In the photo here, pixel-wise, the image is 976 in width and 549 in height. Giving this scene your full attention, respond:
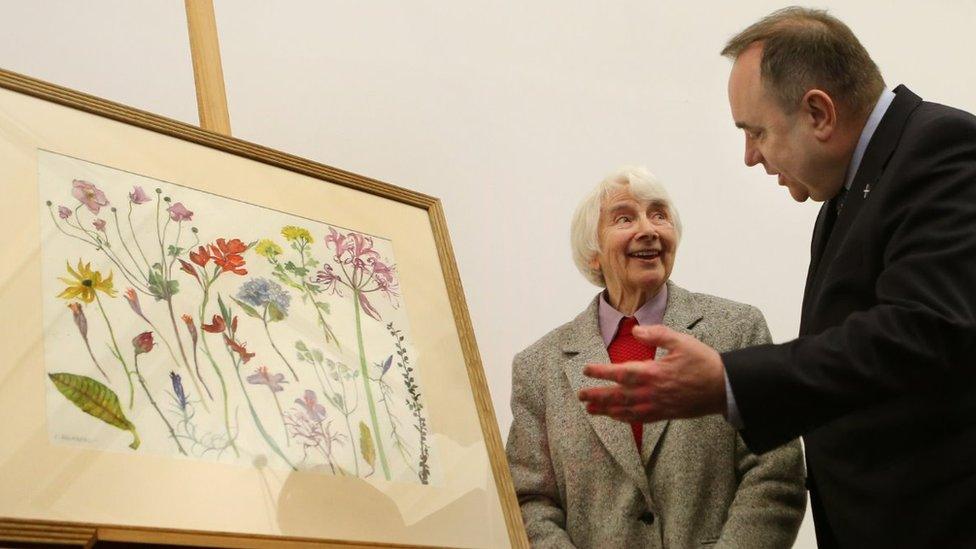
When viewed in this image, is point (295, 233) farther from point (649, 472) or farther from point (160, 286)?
point (649, 472)

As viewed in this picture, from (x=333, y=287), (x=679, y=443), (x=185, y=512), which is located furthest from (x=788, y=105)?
(x=185, y=512)

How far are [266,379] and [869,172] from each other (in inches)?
40.4

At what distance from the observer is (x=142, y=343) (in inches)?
69.1

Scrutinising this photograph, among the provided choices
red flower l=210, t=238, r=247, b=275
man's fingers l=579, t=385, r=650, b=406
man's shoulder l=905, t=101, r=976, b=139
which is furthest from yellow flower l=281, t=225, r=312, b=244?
man's shoulder l=905, t=101, r=976, b=139

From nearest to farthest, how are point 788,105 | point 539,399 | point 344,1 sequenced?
point 788,105
point 539,399
point 344,1

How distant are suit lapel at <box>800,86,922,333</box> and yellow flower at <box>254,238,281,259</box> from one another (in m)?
0.91

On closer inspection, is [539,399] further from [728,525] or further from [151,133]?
[151,133]

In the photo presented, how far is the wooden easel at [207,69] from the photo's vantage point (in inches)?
88.5

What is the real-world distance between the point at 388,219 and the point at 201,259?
0.47 meters

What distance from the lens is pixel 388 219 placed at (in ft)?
7.54

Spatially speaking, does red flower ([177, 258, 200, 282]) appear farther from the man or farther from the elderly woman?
the elderly woman

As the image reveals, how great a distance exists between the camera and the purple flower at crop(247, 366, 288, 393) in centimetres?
186

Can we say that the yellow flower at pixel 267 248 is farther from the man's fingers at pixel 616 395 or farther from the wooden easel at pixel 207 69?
the man's fingers at pixel 616 395
